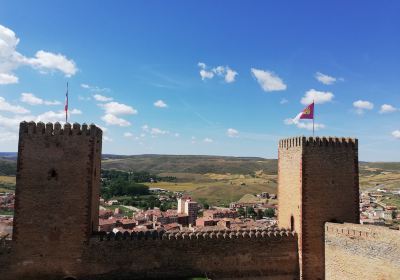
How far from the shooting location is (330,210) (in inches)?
700

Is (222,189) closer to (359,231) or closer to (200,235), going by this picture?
(200,235)

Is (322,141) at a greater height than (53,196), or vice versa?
(322,141)

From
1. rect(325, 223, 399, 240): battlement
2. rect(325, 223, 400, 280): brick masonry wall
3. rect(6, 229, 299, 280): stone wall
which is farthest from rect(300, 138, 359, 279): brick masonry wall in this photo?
rect(6, 229, 299, 280): stone wall

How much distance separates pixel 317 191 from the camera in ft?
58.0

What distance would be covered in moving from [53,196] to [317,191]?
11.2 metres

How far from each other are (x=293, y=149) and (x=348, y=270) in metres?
5.67

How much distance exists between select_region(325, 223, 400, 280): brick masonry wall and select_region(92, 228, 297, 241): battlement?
177 cm

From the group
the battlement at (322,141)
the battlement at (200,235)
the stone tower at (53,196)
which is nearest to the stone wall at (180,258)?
the battlement at (200,235)

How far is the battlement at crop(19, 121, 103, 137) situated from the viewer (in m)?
15.8

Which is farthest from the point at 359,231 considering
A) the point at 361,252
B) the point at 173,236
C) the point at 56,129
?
the point at 56,129

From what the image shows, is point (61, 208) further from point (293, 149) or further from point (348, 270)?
point (348, 270)

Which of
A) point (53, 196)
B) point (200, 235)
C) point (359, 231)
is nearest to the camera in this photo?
point (53, 196)

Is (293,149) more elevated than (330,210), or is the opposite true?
(293,149)

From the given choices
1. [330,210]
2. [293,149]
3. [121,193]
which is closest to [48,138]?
[293,149]
